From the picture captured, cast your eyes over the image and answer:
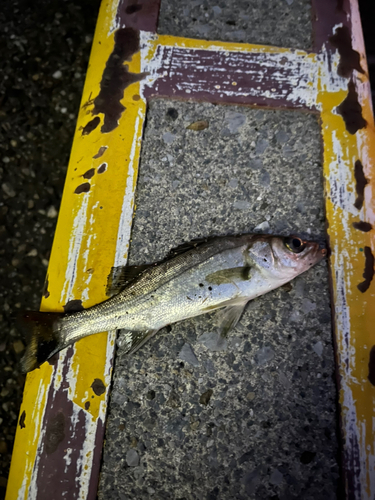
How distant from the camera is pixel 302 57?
2865 mm

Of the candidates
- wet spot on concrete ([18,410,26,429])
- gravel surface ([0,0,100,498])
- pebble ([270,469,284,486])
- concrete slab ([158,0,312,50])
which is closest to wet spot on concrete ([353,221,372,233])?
concrete slab ([158,0,312,50])

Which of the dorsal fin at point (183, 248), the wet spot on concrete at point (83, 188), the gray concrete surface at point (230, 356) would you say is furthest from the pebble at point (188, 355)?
the wet spot on concrete at point (83, 188)

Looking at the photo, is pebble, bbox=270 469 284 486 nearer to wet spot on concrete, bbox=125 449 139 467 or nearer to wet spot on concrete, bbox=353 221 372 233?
wet spot on concrete, bbox=125 449 139 467

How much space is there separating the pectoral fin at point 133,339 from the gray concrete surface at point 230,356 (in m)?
0.09

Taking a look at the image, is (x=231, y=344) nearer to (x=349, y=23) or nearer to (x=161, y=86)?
(x=161, y=86)

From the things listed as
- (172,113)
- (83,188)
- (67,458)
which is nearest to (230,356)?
(67,458)

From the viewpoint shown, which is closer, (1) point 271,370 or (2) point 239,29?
(1) point 271,370

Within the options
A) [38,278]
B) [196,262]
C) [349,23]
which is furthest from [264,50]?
[38,278]

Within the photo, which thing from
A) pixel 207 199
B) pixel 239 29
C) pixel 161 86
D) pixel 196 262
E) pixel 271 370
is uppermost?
pixel 239 29

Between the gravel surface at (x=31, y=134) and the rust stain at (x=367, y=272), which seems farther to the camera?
the gravel surface at (x=31, y=134)

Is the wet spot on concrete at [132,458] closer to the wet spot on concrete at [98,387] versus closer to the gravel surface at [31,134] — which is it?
the wet spot on concrete at [98,387]

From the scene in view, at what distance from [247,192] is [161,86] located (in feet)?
3.62

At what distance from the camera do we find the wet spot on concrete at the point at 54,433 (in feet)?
7.77

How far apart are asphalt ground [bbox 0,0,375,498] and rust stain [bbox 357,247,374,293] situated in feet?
0.91
